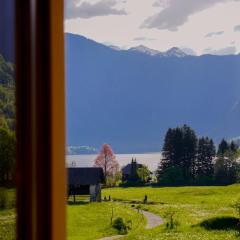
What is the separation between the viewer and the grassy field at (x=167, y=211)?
6.48 ft

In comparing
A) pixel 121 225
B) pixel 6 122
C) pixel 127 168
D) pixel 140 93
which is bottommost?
pixel 121 225

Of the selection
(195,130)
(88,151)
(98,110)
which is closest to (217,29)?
(195,130)

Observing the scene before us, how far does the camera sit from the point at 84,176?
Answer: 2.06 m

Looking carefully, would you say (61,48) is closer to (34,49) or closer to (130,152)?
(34,49)

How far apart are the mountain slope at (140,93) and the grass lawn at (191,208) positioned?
243mm

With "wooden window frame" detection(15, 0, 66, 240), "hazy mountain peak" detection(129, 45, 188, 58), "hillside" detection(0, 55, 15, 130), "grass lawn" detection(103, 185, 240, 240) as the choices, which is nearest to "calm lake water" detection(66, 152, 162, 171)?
"grass lawn" detection(103, 185, 240, 240)

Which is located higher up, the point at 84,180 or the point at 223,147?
the point at 223,147

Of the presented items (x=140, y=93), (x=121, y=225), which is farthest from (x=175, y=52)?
(x=121, y=225)

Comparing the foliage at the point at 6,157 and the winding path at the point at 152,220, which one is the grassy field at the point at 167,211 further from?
the foliage at the point at 6,157

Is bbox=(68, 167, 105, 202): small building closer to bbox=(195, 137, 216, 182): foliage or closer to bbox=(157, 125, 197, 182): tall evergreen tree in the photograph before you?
bbox=(157, 125, 197, 182): tall evergreen tree

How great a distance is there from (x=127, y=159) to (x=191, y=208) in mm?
358

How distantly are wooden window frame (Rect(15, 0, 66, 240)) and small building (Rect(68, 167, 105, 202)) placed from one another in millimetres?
1168

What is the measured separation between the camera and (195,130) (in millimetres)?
2006

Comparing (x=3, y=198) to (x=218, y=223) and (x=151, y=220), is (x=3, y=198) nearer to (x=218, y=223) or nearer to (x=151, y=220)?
(x=151, y=220)
